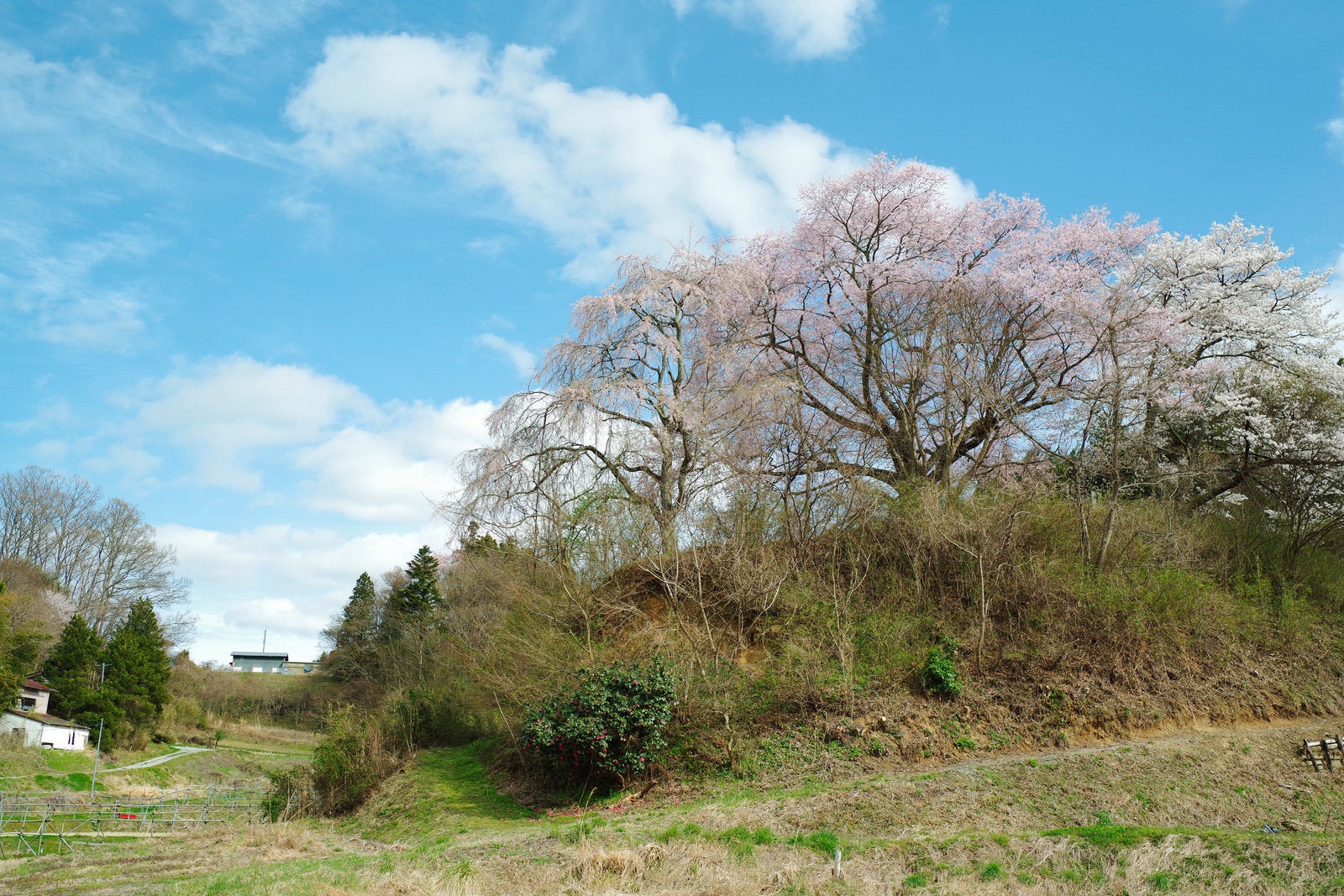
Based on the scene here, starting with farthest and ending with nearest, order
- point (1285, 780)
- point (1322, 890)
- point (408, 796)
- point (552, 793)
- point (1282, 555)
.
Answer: point (1282, 555) → point (408, 796) → point (552, 793) → point (1285, 780) → point (1322, 890)

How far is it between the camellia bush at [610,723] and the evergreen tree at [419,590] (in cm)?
2915

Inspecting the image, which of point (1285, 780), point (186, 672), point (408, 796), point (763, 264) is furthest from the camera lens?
point (186, 672)

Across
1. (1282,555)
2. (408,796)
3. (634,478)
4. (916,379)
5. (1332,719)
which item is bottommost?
(408,796)

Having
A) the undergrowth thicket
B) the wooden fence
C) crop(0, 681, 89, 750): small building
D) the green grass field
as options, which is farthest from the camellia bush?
crop(0, 681, 89, 750): small building

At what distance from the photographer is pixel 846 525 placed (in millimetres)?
16047

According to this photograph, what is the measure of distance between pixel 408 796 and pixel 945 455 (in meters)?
12.5

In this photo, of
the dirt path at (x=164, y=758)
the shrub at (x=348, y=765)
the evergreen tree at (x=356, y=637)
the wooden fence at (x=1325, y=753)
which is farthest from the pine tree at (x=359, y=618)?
the wooden fence at (x=1325, y=753)

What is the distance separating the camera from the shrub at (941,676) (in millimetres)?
13336

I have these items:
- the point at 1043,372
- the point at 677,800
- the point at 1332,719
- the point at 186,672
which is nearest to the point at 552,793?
the point at 677,800

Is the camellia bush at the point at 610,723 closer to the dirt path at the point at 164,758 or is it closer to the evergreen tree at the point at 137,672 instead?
the dirt path at the point at 164,758

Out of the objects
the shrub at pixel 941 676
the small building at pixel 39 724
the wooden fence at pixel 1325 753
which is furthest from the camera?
the small building at pixel 39 724

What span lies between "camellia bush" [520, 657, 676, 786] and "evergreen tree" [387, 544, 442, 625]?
29.2m

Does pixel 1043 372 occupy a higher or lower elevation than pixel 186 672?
higher

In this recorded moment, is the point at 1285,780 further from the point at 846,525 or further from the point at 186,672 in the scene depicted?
the point at 186,672
